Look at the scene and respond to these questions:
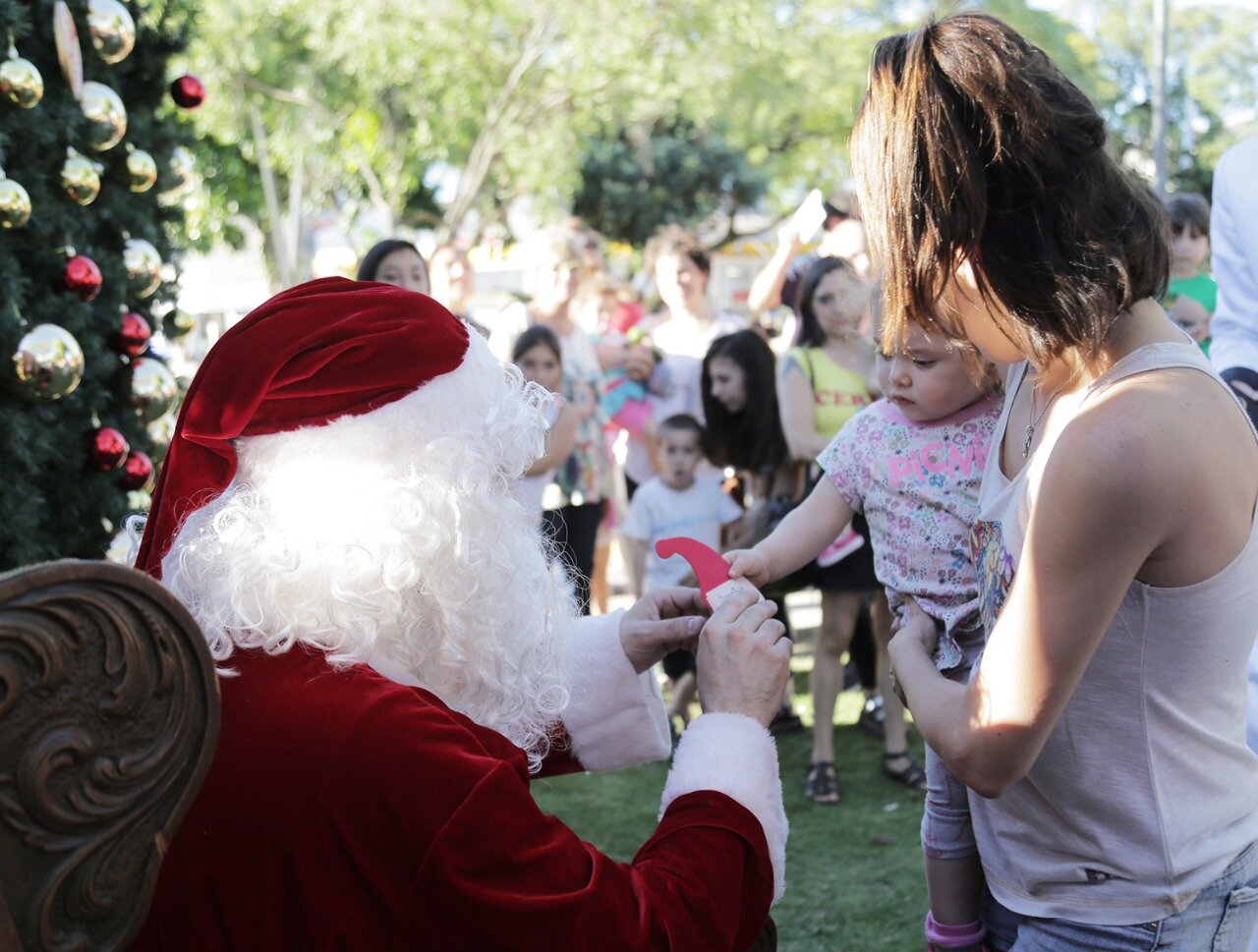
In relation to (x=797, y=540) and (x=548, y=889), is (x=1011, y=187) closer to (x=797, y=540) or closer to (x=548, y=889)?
(x=548, y=889)

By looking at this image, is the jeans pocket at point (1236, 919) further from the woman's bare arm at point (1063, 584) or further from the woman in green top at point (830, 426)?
the woman in green top at point (830, 426)

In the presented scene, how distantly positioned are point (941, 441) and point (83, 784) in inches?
79.0

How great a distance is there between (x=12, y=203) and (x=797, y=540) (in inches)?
96.9

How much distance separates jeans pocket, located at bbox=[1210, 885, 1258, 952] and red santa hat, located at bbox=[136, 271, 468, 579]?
4.05ft

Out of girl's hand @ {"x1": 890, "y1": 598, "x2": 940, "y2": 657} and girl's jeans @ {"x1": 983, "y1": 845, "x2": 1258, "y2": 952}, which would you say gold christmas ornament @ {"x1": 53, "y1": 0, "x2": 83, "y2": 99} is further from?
girl's jeans @ {"x1": 983, "y1": 845, "x2": 1258, "y2": 952}

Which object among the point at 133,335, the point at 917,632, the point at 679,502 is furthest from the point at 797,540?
the point at 679,502

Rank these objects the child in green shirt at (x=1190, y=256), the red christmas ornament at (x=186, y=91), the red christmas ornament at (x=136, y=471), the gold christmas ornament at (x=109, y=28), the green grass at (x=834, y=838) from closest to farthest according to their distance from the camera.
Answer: the green grass at (x=834, y=838)
the gold christmas ornament at (x=109, y=28)
the red christmas ornament at (x=136, y=471)
the red christmas ornament at (x=186, y=91)
the child in green shirt at (x=1190, y=256)

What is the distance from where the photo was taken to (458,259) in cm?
671

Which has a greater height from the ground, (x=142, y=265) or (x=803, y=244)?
(x=142, y=265)

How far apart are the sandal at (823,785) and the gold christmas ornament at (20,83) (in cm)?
344

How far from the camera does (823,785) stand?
4680 millimetres

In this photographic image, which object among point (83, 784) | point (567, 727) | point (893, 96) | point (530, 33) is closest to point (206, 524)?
point (83, 784)

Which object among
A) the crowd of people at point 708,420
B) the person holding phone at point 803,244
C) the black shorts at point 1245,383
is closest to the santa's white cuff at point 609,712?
the black shorts at point 1245,383

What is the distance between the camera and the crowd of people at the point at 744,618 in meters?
1.42
